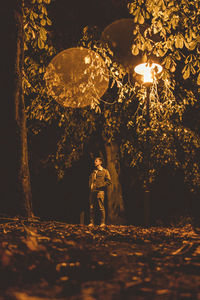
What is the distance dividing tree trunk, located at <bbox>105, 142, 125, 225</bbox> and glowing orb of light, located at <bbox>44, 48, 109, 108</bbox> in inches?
113

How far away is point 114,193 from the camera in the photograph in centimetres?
1105

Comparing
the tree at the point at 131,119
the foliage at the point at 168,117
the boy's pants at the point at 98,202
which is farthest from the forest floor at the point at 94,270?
the tree at the point at 131,119

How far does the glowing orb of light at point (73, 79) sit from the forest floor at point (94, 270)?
5.62m

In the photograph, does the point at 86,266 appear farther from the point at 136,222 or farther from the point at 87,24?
the point at 136,222

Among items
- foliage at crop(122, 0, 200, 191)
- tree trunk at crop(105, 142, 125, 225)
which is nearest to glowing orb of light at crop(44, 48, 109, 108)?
foliage at crop(122, 0, 200, 191)

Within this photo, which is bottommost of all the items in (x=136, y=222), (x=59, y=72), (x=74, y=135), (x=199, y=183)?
(x=136, y=222)

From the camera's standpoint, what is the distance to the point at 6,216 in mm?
4809

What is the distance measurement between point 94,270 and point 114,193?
27.4ft

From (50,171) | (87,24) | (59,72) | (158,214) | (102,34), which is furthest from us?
(50,171)

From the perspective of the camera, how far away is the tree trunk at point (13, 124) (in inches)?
178

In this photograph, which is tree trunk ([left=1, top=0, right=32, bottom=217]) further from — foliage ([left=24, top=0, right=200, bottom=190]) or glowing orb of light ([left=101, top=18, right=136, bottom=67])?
glowing orb of light ([left=101, top=18, right=136, bottom=67])

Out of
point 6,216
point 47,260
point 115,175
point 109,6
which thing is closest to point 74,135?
point 115,175

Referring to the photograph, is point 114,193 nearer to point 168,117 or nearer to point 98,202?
point 98,202

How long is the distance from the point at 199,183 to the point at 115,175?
3.20 m
